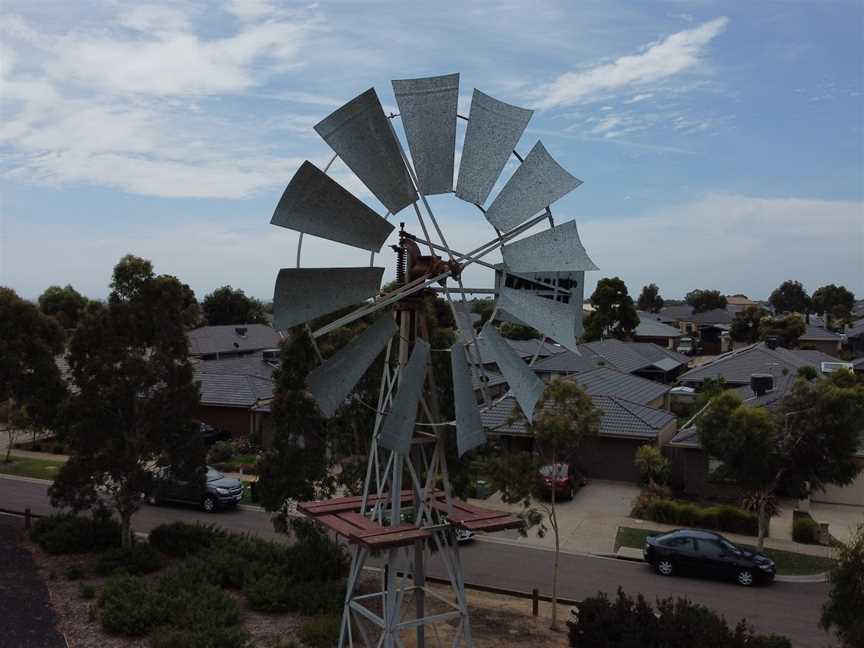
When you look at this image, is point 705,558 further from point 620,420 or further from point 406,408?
point 406,408

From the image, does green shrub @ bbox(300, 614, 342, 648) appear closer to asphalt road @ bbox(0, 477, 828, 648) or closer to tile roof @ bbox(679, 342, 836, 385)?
asphalt road @ bbox(0, 477, 828, 648)

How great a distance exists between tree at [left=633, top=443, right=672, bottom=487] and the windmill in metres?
18.7

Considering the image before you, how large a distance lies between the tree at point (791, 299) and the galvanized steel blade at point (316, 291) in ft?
428

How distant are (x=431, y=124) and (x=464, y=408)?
3.68 meters

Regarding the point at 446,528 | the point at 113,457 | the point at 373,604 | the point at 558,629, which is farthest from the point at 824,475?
the point at 113,457

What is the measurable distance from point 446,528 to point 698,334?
97.7 metres

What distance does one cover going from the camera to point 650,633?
12.4m

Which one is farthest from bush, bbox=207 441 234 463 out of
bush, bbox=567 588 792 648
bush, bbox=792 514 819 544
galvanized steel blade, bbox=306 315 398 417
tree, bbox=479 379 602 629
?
galvanized steel blade, bbox=306 315 398 417

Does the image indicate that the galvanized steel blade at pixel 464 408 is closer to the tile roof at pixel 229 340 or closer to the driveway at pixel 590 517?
the driveway at pixel 590 517

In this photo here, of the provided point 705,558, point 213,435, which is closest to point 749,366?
point 705,558

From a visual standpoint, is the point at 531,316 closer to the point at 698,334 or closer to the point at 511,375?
the point at 511,375

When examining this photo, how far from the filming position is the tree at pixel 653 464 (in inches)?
1092

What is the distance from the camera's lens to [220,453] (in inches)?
1314

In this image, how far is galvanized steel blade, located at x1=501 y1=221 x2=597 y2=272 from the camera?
972 cm
